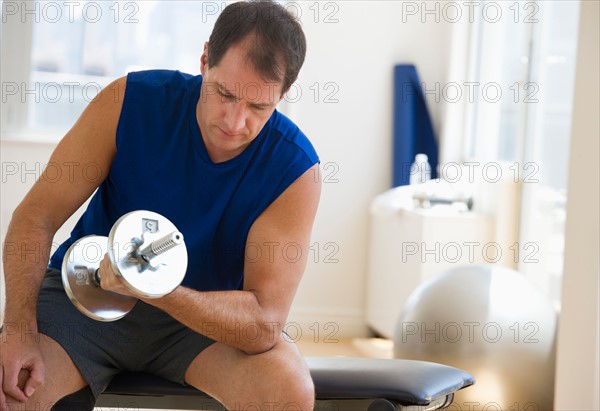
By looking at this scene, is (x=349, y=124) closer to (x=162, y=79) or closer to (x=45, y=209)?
(x=162, y=79)

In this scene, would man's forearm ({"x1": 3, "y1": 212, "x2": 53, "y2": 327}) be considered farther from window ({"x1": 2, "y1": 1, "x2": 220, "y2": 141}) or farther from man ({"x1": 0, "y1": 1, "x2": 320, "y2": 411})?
window ({"x1": 2, "y1": 1, "x2": 220, "y2": 141})

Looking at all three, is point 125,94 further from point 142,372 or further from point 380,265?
point 380,265

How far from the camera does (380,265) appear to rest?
4.07 meters

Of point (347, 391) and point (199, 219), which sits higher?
point (199, 219)

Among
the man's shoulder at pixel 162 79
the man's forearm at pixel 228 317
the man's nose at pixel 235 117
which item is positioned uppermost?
the man's shoulder at pixel 162 79

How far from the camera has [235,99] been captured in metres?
1.64

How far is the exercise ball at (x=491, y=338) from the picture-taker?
2715 millimetres

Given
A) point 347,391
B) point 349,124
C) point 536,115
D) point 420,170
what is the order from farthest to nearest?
point 349,124, point 420,170, point 536,115, point 347,391

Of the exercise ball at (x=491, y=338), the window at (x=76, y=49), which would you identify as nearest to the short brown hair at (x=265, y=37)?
the exercise ball at (x=491, y=338)

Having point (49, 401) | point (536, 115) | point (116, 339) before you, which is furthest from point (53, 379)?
point (536, 115)

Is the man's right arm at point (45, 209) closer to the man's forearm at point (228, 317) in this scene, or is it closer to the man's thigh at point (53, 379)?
the man's thigh at point (53, 379)

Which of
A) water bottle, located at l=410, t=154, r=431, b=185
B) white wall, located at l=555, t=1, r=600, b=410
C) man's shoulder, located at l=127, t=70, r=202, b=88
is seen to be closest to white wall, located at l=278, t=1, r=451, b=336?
water bottle, located at l=410, t=154, r=431, b=185

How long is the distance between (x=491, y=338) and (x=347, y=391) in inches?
43.4

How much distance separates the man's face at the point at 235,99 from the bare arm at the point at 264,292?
0.16 metres
